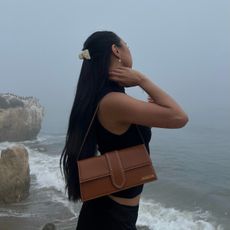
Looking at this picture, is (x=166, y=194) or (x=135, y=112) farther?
(x=166, y=194)

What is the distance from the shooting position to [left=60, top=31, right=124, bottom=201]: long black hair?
2.87 meters

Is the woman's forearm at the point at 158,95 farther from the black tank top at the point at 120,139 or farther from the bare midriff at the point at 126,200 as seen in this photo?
the bare midriff at the point at 126,200

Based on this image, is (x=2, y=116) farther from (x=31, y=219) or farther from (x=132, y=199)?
(x=132, y=199)

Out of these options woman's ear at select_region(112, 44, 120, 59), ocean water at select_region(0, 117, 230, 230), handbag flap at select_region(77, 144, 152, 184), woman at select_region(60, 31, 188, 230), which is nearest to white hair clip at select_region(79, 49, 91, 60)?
woman at select_region(60, 31, 188, 230)

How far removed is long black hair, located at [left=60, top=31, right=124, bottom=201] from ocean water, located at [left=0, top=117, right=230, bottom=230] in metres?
9.59

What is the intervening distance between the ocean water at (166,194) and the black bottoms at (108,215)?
9.48m

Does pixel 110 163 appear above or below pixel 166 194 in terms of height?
above

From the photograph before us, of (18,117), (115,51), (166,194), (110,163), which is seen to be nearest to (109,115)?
(110,163)

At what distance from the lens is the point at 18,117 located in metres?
33.0

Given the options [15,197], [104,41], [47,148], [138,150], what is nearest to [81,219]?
[138,150]

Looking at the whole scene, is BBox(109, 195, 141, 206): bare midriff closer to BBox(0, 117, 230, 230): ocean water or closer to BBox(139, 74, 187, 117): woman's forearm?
BBox(139, 74, 187, 117): woman's forearm

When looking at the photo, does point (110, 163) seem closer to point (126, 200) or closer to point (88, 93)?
point (126, 200)

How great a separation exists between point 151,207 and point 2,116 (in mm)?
18221

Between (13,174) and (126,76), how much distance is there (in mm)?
12238
